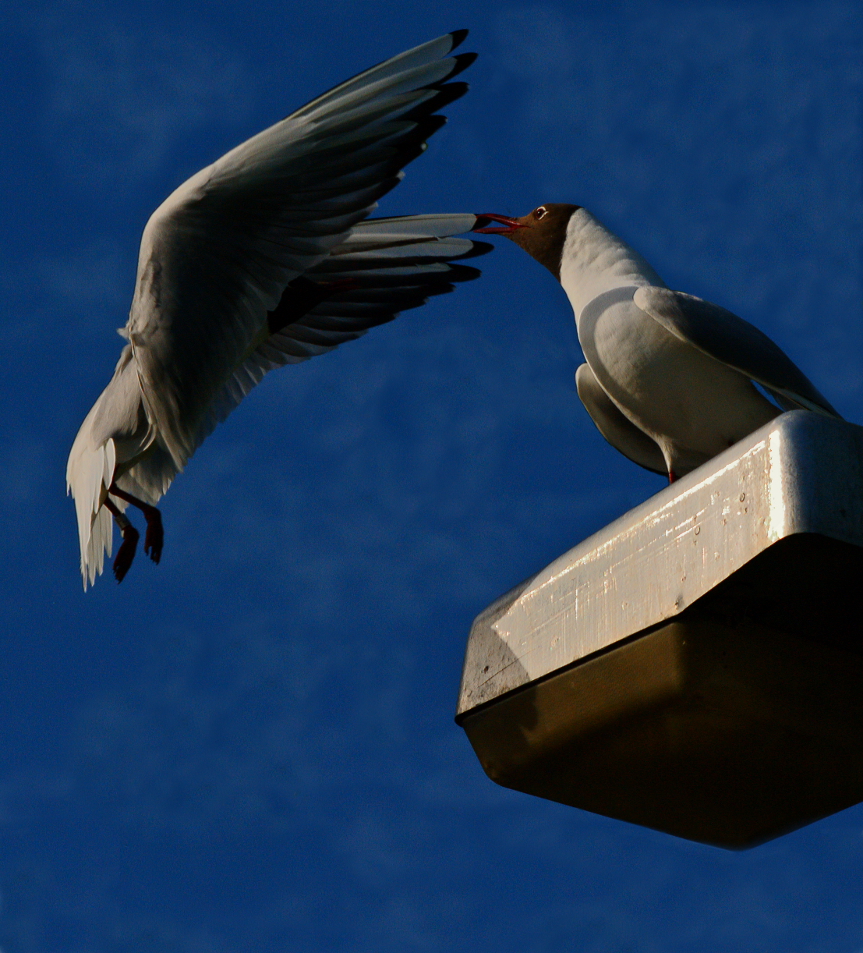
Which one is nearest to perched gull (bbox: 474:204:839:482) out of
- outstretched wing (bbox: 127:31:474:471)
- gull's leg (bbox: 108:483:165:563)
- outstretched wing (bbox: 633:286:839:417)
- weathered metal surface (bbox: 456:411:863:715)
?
outstretched wing (bbox: 633:286:839:417)

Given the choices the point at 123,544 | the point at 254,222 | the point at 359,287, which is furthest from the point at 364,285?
the point at 123,544

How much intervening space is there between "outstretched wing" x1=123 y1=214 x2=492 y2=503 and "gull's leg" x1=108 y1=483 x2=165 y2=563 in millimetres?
207

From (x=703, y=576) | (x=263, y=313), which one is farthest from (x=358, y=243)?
(x=703, y=576)

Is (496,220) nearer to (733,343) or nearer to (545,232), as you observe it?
(545,232)

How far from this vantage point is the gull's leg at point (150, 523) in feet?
12.4

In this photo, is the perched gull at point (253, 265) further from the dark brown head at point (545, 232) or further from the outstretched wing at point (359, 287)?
the dark brown head at point (545, 232)

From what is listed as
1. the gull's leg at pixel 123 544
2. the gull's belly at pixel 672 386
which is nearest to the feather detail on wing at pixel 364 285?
the gull's leg at pixel 123 544

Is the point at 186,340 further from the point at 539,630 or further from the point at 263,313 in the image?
the point at 539,630

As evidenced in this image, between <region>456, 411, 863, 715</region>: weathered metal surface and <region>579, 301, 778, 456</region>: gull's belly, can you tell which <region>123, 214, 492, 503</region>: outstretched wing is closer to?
<region>579, 301, 778, 456</region>: gull's belly

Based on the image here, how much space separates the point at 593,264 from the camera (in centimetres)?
361

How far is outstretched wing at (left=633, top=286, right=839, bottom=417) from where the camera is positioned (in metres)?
3.04

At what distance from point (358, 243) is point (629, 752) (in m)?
2.25

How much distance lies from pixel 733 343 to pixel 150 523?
1.75 metres

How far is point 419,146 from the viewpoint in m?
3.22
